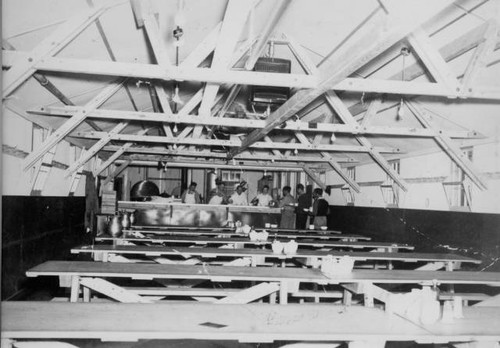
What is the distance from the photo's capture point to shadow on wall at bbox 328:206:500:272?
21.5 feet

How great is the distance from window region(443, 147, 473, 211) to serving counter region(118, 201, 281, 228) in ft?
14.6

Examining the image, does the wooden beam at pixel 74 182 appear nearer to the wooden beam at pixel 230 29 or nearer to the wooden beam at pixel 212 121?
the wooden beam at pixel 212 121

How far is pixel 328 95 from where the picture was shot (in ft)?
23.1

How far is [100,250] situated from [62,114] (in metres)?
2.82

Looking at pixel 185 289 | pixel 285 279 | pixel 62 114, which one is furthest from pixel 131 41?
pixel 285 279

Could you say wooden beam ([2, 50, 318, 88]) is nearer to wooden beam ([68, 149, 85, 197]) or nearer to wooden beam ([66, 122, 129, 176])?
wooden beam ([66, 122, 129, 176])

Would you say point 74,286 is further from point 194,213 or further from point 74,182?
point 194,213

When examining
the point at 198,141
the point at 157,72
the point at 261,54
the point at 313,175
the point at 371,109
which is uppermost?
the point at 261,54

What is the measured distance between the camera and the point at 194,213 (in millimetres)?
10961

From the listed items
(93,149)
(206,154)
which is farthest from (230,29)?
(206,154)

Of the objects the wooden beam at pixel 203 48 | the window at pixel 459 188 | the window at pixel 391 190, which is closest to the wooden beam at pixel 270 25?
the wooden beam at pixel 203 48

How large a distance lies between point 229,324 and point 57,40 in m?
3.36

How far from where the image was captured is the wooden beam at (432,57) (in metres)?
4.57

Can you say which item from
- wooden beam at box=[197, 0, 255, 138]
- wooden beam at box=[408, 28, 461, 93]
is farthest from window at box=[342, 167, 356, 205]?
wooden beam at box=[197, 0, 255, 138]
